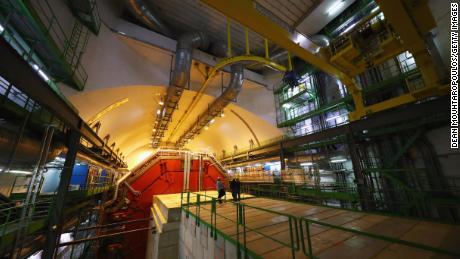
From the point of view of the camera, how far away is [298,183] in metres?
11.0

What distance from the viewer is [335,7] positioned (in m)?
8.69

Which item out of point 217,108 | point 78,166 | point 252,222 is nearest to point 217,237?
point 252,222

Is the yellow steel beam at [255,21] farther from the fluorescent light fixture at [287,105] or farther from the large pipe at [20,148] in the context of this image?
the fluorescent light fixture at [287,105]

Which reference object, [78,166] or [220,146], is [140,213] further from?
[220,146]

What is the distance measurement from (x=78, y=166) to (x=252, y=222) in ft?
60.8

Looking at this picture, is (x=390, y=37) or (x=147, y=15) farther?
(x=147, y=15)

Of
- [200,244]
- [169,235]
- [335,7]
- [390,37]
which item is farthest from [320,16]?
[169,235]

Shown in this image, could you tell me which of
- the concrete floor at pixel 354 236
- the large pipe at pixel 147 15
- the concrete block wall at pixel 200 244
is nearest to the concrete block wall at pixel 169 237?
the concrete block wall at pixel 200 244

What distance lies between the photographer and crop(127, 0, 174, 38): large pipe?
823 cm

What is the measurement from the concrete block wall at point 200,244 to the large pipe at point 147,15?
390 inches

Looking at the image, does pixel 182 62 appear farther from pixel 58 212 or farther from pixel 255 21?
pixel 58 212

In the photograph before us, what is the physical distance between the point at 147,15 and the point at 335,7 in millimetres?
10071

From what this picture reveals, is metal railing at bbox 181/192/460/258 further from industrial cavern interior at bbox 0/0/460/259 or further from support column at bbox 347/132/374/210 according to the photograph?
support column at bbox 347/132/374/210

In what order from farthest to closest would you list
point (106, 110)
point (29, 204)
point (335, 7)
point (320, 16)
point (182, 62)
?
point (106, 110) < point (320, 16) < point (182, 62) < point (335, 7) < point (29, 204)
